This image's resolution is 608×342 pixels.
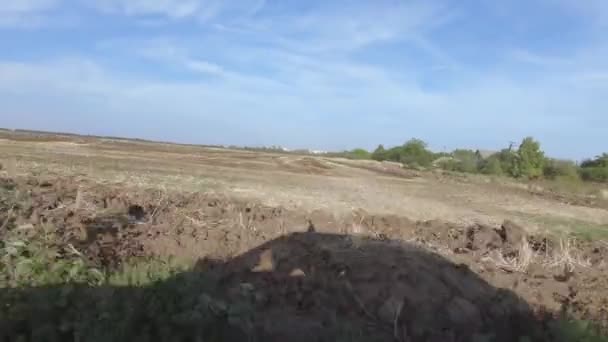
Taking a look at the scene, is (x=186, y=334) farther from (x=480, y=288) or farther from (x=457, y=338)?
(x=480, y=288)

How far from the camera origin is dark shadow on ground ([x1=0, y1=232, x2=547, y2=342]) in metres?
4.18

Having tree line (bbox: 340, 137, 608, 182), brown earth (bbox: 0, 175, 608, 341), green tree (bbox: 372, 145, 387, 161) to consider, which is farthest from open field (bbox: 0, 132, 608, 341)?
green tree (bbox: 372, 145, 387, 161)

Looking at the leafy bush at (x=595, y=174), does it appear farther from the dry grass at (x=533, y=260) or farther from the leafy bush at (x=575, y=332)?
the leafy bush at (x=575, y=332)

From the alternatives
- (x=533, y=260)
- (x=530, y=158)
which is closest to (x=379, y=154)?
(x=530, y=158)

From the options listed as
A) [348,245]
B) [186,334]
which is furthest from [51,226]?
[348,245]

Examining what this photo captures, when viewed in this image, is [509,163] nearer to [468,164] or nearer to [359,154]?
[468,164]

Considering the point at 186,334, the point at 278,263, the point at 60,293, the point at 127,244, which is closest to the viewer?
the point at 186,334

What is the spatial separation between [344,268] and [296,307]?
21.0 inches

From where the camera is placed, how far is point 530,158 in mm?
40438

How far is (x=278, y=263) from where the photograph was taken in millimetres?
5121

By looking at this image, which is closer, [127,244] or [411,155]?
[127,244]

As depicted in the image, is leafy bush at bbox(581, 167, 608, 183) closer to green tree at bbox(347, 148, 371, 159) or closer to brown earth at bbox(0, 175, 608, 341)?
green tree at bbox(347, 148, 371, 159)

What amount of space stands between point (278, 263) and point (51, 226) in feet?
8.16

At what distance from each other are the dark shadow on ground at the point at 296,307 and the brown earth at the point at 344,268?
0.04ft
